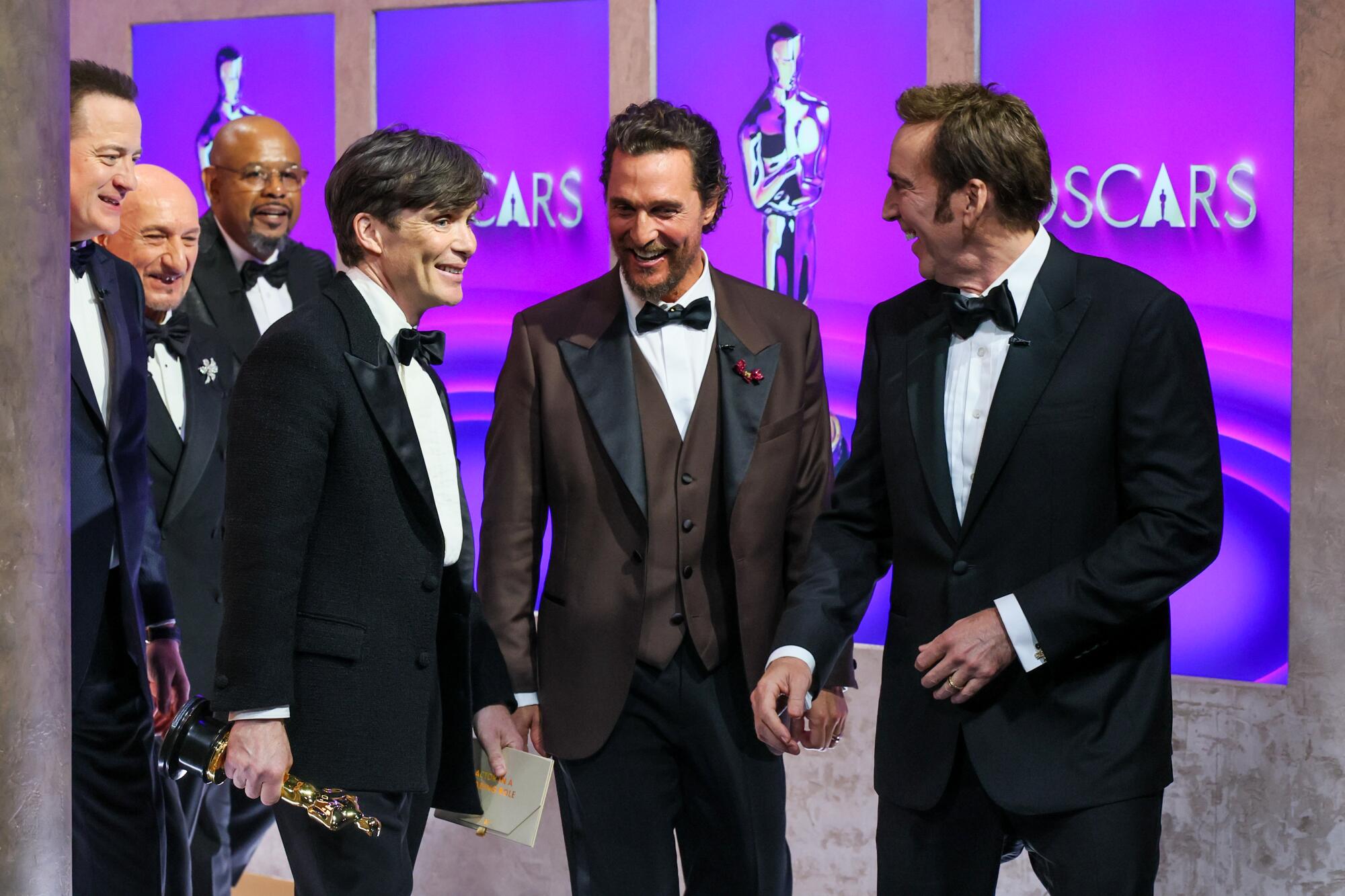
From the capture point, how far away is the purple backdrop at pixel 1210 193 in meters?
3.69

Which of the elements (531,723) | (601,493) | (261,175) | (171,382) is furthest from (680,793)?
(261,175)

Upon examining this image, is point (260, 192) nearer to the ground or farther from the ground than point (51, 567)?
farther from the ground

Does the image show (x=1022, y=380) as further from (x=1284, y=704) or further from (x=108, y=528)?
(x=1284, y=704)

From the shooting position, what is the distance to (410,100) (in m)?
4.62

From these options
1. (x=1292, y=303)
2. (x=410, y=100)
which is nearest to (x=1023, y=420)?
(x=1292, y=303)

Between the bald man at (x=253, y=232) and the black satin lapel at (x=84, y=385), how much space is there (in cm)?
165

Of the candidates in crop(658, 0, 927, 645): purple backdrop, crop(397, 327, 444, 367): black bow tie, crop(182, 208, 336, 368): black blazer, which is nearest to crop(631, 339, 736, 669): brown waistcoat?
crop(397, 327, 444, 367): black bow tie

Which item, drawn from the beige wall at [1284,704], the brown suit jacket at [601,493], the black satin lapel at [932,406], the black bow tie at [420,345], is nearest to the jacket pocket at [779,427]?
the brown suit jacket at [601,493]

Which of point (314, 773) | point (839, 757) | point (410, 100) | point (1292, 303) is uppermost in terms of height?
point (410, 100)

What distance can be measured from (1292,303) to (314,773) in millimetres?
2603

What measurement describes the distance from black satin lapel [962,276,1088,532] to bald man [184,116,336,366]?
2724mm

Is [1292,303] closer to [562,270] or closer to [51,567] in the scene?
[562,270]

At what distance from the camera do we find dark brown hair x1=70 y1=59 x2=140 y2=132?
289cm

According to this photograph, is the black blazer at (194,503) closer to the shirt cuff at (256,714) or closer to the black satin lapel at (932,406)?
the shirt cuff at (256,714)
